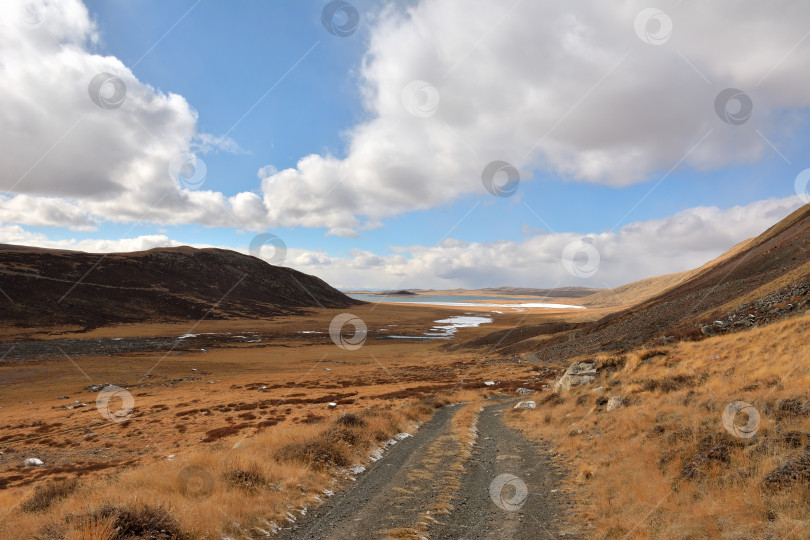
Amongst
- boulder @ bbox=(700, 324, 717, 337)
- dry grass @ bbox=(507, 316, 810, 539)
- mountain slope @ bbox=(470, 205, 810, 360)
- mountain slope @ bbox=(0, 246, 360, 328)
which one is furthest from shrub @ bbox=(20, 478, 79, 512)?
mountain slope @ bbox=(0, 246, 360, 328)

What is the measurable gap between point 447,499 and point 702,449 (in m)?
6.93

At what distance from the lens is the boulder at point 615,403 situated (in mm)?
17513

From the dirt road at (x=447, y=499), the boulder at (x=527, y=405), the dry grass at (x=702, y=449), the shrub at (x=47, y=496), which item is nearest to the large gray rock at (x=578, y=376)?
the boulder at (x=527, y=405)

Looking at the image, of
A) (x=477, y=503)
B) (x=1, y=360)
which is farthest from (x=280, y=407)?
(x=1, y=360)

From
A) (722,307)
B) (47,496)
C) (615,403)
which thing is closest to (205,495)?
(47,496)

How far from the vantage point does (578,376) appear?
87.4 ft

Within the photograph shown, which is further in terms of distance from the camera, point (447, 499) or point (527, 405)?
point (527, 405)

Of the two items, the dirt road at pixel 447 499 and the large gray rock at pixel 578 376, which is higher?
the large gray rock at pixel 578 376

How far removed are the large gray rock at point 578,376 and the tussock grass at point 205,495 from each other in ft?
53.5

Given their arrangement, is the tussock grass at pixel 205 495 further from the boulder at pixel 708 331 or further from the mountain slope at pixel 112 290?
the mountain slope at pixel 112 290

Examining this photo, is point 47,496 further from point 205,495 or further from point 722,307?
point 722,307

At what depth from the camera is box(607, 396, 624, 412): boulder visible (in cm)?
1751

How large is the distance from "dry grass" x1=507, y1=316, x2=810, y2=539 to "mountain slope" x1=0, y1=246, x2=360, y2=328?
429ft

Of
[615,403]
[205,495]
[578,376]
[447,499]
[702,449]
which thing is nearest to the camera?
[702,449]
